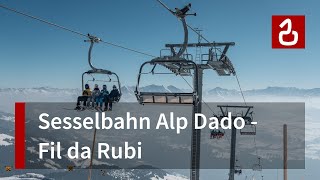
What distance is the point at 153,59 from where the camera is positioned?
520 inches

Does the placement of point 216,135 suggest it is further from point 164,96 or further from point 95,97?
point 164,96

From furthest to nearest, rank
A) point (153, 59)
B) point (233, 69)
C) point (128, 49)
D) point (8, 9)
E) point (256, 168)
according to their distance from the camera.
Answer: point (256, 168) < point (233, 69) < point (128, 49) < point (153, 59) < point (8, 9)

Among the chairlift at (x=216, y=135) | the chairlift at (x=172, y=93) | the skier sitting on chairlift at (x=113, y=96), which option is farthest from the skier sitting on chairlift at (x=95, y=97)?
the chairlift at (x=216, y=135)

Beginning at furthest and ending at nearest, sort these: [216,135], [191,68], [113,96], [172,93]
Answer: [216,135], [191,68], [113,96], [172,93]

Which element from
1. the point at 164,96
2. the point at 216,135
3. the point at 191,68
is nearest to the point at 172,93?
the point at 164,96

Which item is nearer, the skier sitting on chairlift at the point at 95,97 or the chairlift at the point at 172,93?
the chairlift at the point at 172,93

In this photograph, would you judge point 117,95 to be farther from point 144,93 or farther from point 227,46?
point 227,46

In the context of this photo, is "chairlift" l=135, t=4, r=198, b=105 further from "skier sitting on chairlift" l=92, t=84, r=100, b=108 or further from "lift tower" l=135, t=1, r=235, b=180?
"skier sitting on chairlift" l=92, t=84, r=100, b=108

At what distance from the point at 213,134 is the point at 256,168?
10119 mm

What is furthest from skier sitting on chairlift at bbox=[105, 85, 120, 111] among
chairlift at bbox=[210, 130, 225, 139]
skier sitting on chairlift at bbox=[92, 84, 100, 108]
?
chairlift at bbox=[210, 130, 225, 139]

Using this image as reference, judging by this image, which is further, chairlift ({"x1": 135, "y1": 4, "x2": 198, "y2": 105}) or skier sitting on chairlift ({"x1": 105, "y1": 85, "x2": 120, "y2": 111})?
skier sitting on chairlift ({"x1": 105, "y1": 85, "x2": 120, "y2": 111})

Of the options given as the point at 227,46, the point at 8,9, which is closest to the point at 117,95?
the point at 8,9

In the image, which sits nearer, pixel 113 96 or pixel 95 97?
pixel 95 97

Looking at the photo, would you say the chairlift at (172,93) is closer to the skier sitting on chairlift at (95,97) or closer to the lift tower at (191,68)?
the lift tower at (191,68)
